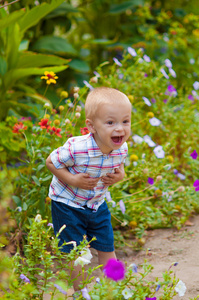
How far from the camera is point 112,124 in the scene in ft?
5.45

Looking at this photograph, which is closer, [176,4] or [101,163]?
[101,163]

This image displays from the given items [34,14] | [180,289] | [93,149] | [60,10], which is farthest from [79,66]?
[180,289]

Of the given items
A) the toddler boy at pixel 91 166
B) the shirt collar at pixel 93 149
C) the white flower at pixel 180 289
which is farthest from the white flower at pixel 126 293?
the shirt collar at pixel 93 149

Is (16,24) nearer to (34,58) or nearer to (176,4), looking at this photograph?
(34,58)

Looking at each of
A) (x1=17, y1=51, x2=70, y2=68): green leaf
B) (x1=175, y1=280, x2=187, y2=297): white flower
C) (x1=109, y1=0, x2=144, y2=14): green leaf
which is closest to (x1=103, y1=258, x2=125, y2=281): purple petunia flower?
(x1=175, y1=280, x2=187, y2=297): white flower

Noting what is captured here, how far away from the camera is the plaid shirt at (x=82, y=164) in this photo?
5.69 feet

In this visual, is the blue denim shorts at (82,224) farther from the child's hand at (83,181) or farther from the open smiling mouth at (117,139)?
the open smiling mouth at (117,139)

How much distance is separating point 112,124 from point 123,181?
88 cm

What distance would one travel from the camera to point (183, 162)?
325 centimetres

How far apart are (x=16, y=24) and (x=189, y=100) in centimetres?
156

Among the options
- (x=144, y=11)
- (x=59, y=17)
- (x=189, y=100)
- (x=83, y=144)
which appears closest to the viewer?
(x=83, y=144)

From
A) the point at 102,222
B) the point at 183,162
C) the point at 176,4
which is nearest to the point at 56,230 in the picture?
the point at 102,222

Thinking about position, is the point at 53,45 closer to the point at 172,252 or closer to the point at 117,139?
the point at 172,252

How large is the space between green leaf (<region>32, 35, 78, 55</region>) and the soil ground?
2.18 metres
